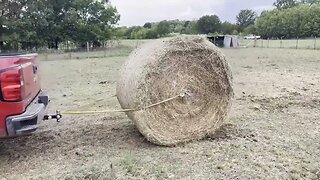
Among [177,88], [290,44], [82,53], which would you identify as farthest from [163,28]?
[177,88]

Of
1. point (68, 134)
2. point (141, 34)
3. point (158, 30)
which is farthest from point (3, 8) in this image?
point (68, 134)

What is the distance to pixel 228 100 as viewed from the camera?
15.6ft

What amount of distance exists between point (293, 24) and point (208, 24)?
14.0 metres

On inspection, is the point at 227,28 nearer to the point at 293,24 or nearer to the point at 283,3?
the point at 293,24

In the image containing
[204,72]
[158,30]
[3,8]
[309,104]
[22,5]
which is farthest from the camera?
[158,30]

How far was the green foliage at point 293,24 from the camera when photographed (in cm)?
5200

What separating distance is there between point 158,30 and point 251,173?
130ft

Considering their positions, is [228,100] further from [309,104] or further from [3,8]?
[3,8]

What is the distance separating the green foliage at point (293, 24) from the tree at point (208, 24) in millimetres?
7236

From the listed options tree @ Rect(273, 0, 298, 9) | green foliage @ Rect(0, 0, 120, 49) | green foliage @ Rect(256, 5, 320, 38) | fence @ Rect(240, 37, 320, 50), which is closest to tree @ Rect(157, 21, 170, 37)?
green foliage @ Rect(0, 0, 120, 49)

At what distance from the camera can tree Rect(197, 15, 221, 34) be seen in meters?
62.5

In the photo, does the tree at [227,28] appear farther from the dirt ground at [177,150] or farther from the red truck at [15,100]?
the red truck at [15,100]

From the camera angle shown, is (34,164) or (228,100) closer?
(34,164)

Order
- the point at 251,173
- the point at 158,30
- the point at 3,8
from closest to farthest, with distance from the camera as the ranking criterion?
the point at 251,173 < the point at 3,8 < the point at 158,30
